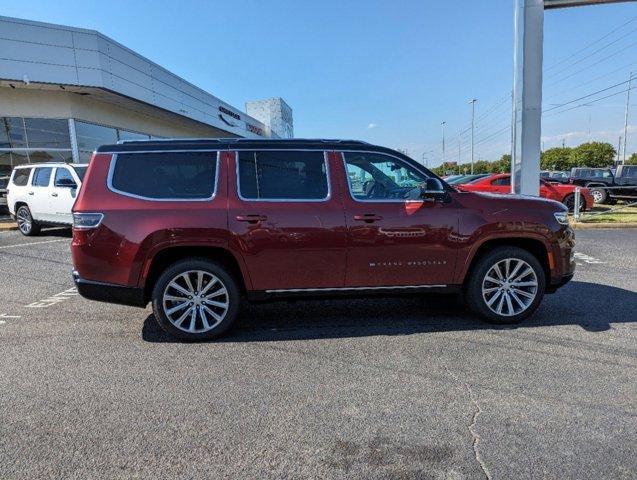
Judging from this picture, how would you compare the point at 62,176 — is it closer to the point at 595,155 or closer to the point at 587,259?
the point at 587,259

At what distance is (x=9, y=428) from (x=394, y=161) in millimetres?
3878

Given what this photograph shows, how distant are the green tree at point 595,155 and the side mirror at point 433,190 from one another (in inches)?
2851

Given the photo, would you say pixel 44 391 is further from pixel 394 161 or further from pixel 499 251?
pixel 499 251

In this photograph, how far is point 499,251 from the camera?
4.54m

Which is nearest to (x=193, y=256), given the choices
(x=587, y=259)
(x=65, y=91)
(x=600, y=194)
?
(x=587, y=259)

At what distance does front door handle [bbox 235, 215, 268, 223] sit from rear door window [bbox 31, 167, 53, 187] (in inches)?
377

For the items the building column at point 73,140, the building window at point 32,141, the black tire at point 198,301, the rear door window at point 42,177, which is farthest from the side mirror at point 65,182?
the black tire at point 198,301

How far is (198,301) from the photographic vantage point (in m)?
4.25

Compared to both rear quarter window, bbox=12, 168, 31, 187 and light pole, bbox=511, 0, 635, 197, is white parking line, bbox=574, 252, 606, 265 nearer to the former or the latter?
light pole, bbox=511, 0, 635, 197

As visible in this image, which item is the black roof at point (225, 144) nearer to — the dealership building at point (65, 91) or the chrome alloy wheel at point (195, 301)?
the chrome alloy wheel at point (195, 301)

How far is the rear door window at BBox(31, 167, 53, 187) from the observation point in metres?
11.3

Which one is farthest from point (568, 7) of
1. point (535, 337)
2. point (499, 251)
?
point (535, 337)

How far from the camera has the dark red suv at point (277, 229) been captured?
13.5 ft

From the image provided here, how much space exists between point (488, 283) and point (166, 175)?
11.4ft
